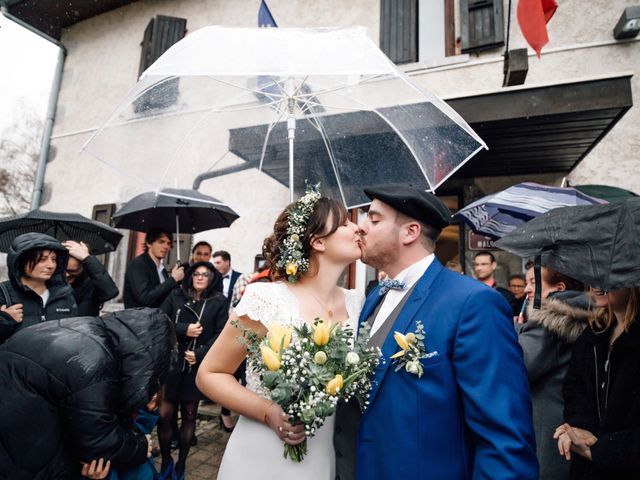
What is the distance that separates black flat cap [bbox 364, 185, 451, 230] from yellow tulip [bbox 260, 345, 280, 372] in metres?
0.86

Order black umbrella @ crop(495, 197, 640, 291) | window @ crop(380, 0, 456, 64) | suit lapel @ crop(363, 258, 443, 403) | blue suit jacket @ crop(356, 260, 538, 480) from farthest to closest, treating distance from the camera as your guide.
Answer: window @ crop(380, 0, 456, 64), suit lapel @ crop(363, 258, 443, 403), black umbrella @ crop(495, 197, 640, 291), blue suit jacket @ crop(356, 260, 538, 480)

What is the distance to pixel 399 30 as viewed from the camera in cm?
754

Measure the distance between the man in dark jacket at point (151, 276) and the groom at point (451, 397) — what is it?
3.11 meters

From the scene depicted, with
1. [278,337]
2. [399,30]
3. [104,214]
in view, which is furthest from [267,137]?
[104,214]

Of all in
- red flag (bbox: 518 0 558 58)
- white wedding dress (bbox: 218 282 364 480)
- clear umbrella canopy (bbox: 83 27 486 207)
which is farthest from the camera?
red flag (bbox: 518 0 558 58)

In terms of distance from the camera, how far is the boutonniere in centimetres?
146

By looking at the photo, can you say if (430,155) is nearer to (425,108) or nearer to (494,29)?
(425,108)

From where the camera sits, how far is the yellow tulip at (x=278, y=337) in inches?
58.9

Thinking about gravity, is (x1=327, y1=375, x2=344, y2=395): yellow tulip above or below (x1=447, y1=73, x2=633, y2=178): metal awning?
below

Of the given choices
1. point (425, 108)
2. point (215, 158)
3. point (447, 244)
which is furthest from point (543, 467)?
point (447, 244)

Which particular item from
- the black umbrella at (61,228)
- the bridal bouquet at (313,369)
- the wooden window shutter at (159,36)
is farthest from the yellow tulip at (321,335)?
the wooden window shutter at (159,36)

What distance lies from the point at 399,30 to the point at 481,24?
4.90 feet

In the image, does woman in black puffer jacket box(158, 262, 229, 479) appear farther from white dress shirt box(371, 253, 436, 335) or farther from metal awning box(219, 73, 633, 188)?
white dress shirt box(371, 253, 436, 335)

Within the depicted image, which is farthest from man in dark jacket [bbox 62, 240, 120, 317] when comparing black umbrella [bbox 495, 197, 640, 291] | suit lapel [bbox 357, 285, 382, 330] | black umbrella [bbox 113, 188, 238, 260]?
black umbrella [bbox 495, 197, 640, 291]
